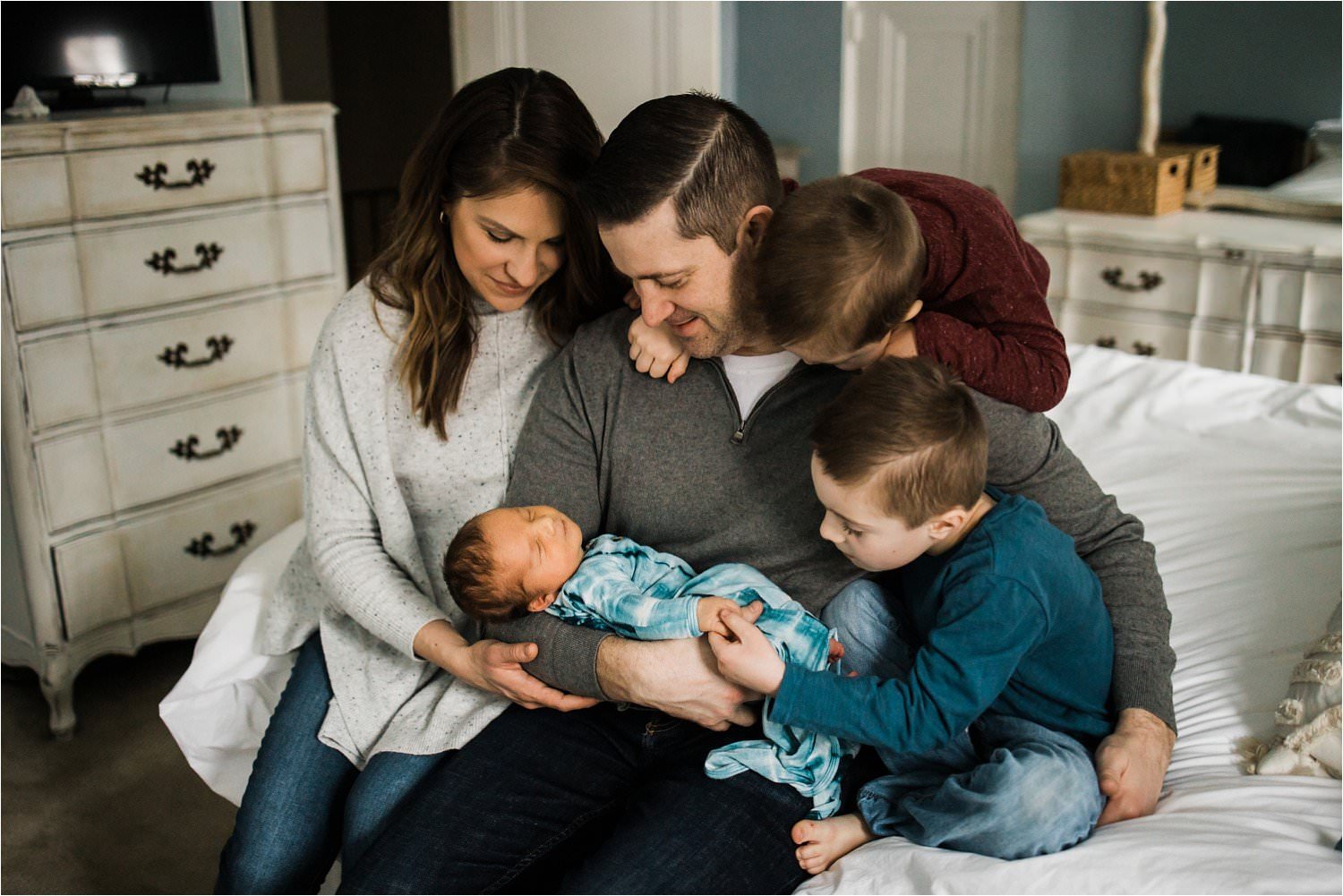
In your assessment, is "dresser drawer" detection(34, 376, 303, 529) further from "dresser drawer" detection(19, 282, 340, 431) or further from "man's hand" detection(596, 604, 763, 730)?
"man's hand" detection(596, 604, 763, 730)

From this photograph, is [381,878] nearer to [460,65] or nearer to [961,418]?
[961,418]

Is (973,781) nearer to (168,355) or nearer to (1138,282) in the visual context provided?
(168,355)

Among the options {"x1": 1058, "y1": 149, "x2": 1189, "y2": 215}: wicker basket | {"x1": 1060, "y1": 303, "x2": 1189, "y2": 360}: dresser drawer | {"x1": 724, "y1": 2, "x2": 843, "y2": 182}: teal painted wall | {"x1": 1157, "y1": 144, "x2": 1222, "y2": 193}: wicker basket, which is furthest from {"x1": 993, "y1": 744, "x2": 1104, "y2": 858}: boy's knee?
{"x1": 724, "y1": 2, "x2": 843, "y2": 182}: teal painted wall

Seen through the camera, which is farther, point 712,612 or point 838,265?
point 712,612

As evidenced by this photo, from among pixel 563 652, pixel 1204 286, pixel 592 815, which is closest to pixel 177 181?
pixel 563 652

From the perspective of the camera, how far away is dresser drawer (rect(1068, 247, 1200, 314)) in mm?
3135

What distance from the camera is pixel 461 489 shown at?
1617mm

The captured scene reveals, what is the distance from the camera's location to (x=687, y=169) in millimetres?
1323

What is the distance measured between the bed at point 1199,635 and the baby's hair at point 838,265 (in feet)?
1.69

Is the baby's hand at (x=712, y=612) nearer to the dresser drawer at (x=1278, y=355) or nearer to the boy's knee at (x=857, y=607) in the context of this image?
the boy's knee at (x=857, y=607)

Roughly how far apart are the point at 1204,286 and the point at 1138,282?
6.8 inches

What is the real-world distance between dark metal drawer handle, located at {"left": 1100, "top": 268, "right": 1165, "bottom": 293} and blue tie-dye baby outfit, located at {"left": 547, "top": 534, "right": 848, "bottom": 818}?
6.95 ft

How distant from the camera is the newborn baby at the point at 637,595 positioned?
52.3 inches

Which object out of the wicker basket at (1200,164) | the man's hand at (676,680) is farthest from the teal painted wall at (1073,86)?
the man's hand at (676,680)
